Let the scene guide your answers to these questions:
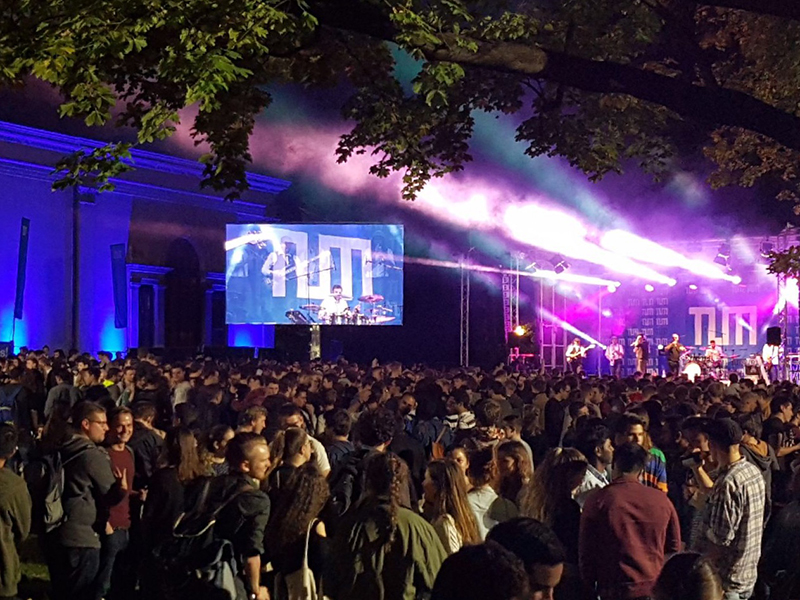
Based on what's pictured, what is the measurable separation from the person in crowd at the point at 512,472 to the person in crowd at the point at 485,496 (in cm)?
5

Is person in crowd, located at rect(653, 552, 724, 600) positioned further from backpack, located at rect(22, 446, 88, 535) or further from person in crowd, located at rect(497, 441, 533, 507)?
backpack, located at rect(22, 446, 88, 535)

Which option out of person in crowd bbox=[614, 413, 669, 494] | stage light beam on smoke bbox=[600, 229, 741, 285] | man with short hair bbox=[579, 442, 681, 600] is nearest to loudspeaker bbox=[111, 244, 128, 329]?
stage light beam on smoke bbox=[600, 229, 741, 285]

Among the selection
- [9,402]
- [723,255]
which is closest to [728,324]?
[723,255]

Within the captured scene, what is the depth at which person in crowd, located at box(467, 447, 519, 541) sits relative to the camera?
7.30 m

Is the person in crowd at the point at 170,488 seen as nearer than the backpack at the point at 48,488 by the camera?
Yes

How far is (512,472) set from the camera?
25.6 ft

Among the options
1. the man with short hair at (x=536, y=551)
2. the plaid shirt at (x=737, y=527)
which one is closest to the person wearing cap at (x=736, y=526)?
the plaid shirt at (x=737, y=527)

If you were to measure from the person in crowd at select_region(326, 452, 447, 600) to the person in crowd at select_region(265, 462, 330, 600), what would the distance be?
2.31ft

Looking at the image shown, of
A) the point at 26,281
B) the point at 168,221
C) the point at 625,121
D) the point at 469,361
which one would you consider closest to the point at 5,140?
the point at 26,281

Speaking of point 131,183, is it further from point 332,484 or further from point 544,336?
point 332,484

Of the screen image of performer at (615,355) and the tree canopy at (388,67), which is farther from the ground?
the tree canopy at (388,67)

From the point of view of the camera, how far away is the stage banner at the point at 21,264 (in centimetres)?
3403

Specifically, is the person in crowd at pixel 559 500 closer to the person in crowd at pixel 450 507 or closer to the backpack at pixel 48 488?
the person in crowd at pixel 450 507

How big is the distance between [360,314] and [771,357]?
12.3 meters
